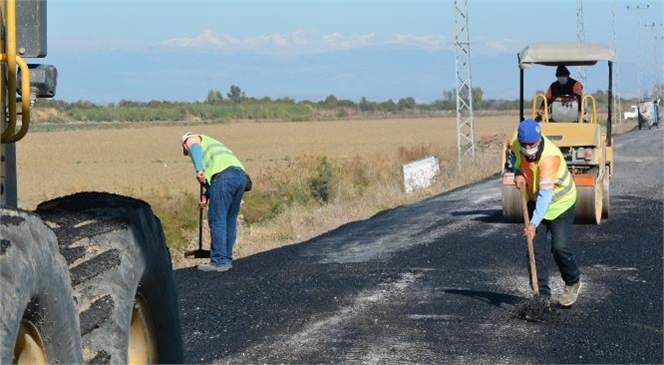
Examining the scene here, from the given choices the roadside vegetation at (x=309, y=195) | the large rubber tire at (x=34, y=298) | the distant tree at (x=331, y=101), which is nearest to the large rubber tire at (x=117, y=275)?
the large rubber tire at (x=34, y=298)

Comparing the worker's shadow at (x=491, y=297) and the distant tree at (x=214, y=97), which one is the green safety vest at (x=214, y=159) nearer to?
the worker's shadow at (x=491, y=297)

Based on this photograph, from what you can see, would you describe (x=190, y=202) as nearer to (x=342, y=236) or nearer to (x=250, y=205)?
(x=250, y=205)

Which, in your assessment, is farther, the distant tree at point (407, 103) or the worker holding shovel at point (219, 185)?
the distant tree at point (407, 103)

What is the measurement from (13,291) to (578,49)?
16138 millimetres

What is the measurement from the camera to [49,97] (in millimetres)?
4746

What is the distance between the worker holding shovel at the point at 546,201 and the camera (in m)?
11.5

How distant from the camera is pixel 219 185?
1455 cm

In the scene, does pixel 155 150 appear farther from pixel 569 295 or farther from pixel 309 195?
pixel 569 295

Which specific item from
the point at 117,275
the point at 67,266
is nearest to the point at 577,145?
the point at 117,275

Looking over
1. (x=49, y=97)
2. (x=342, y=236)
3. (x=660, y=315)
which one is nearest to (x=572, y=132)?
(x=342, y=236)

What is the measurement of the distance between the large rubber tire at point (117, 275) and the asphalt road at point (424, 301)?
12.6 feet

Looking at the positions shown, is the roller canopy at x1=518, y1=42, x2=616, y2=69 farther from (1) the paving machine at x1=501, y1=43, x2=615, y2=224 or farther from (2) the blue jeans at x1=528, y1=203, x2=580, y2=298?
(2) the blue jeans at x1=528, y1=203, x2=580, y2=298

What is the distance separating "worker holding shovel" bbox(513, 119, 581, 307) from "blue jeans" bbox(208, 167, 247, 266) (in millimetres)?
3791

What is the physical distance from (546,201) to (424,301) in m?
1.42
